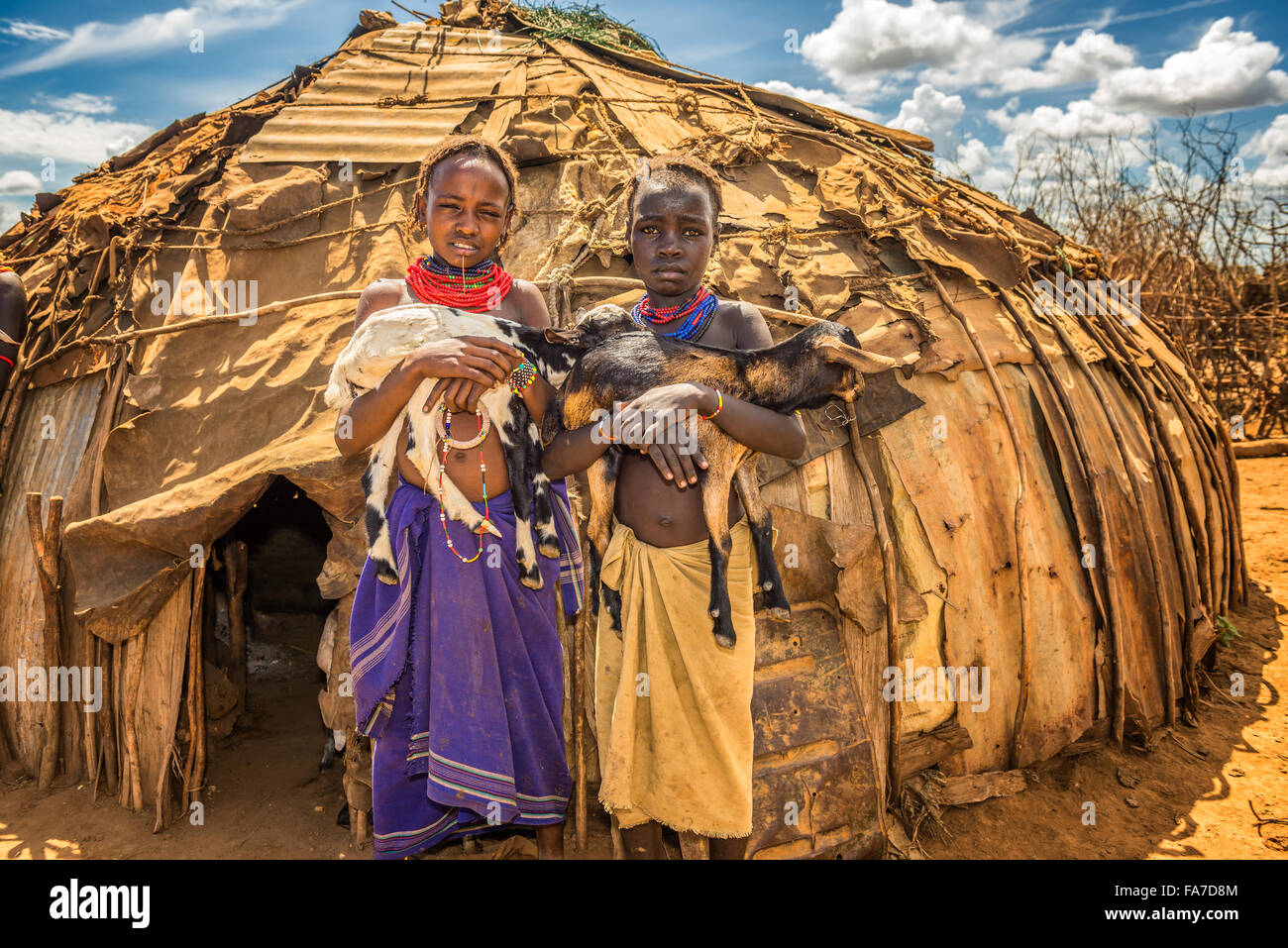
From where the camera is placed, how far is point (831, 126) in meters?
5.09

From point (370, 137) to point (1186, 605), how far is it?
18.0ft

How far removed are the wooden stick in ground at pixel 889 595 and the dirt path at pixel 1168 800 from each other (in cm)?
37

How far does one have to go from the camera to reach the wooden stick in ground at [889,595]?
11.0ft

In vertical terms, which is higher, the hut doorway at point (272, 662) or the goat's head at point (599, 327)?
the goat's head at point (599, 327)

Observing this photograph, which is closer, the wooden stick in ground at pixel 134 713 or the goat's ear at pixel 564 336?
the goat's ear at pixel 564 336

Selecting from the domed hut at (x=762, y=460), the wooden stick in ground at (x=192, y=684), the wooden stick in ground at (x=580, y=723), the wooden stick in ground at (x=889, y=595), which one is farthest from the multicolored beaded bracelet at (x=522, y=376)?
the wooden stick in ground at (x=192, y=684)

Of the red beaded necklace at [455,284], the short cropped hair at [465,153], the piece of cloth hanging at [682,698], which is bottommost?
the piece of cloth hanging at [682,698]

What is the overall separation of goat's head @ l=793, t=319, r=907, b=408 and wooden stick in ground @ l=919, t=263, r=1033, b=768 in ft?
6.34

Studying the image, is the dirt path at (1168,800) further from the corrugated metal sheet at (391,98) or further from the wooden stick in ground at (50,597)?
the corrugated metal sheet at (391,98)


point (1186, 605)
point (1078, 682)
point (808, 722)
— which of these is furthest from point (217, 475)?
point (1186, 605)

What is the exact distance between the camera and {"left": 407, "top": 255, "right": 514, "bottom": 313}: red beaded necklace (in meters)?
2.34

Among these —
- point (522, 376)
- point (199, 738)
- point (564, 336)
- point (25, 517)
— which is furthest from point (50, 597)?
point (564, 336)

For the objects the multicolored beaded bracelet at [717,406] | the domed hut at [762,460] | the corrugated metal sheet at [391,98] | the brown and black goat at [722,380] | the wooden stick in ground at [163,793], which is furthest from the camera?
the corrugated metal sheet at [391,98]

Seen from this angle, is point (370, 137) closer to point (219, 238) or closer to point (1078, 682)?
point (219, 238)
